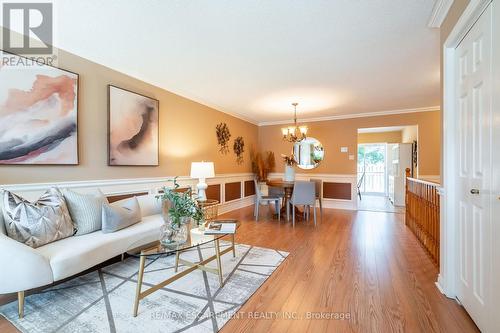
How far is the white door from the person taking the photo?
1373 millimetres

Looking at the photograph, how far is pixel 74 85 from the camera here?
261cm

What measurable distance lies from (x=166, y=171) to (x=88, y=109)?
142cm

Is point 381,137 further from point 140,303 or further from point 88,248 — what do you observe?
point 88,248

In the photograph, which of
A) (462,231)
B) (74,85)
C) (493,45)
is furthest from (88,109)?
(462,231)

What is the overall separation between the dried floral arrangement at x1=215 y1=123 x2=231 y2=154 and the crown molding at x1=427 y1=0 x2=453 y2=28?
386 cm

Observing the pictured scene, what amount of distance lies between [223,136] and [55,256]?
388cm

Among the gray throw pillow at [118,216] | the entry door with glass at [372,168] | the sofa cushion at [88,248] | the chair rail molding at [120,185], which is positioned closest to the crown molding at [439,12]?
the sofa cushion at [88,248]

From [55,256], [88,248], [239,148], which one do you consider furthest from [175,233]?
[239,148]

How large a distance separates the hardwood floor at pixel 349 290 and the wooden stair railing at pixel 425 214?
0.14 meters

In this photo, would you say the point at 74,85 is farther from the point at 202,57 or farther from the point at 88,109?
the point at 202,57

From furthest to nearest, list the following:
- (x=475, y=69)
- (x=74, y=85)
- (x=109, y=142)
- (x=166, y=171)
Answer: (x=166, y=171) → (x=109, y=142) → (x=74, y=85) → (x=475, y=69)

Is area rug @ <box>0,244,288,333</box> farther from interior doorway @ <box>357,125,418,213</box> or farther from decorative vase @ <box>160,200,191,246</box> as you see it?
interior doorway @ <box>357,125,418,213</box>

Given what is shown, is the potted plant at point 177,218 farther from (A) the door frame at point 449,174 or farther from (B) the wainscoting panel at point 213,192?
(B) the wainscoting panel at point 213,192

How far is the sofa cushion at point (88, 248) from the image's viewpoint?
1744 mm
